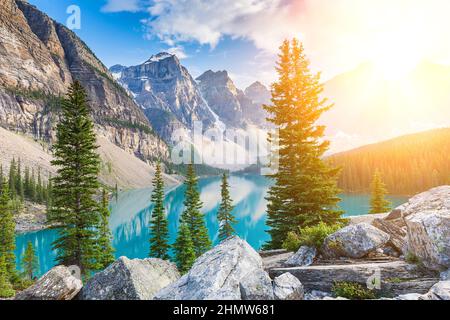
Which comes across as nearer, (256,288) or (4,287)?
(256,288)

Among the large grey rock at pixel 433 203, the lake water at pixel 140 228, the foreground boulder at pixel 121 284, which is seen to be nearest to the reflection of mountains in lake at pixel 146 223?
the lake water at pixel 140 228

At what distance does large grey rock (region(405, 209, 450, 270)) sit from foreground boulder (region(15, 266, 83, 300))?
1167 cm

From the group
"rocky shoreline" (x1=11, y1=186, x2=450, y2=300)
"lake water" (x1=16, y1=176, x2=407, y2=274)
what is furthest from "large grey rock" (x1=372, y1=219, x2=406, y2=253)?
"lake water" (x1=16, y1=176, x2=407, y2=274)

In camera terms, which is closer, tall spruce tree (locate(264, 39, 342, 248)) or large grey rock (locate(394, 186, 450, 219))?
large grey rock (locate(394, 186, 450, 219))

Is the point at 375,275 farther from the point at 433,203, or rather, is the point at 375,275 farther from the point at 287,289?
the point at 433,203

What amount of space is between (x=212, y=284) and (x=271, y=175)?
12.2 m

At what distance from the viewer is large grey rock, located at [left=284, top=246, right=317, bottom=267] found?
32.7 ft

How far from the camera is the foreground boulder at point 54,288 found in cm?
912

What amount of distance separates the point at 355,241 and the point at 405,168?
167007 millimetres

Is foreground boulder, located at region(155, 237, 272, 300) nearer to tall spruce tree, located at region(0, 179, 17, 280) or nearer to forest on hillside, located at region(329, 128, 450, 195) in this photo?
tall spruce tree, located at region(0, 179, 17, 280)

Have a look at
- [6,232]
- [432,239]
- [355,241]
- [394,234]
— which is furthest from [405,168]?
[6,232]

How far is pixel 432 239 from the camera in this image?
24.4ft
